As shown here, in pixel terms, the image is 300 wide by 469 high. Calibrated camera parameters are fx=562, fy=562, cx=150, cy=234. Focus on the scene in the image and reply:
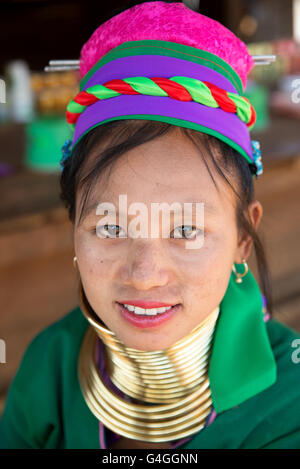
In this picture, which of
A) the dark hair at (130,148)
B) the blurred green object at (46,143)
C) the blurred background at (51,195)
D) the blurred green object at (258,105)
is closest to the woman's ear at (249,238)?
the dark hair at (130,148)

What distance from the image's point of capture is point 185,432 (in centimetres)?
115

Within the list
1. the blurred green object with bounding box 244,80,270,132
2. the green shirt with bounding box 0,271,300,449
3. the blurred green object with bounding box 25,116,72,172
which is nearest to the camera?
the green shirt with bounding box 0,271,300,449

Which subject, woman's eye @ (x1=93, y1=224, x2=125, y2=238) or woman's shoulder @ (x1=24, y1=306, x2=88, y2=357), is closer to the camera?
woman's eye @ (x1=93, y1=224, x2=125, y2=238)

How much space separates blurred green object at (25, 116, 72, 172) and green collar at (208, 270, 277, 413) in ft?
5.72

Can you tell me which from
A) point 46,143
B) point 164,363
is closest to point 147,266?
point 164,363

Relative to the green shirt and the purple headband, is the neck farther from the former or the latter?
the purple headband

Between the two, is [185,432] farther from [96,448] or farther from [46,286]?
[46,286]

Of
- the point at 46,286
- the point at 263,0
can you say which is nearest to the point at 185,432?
the point at 46,286

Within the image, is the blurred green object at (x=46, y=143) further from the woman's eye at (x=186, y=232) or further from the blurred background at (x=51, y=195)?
the woman's eye at (x=186, y=232)

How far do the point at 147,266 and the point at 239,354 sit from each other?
35cm

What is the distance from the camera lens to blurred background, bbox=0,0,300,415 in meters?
2.35

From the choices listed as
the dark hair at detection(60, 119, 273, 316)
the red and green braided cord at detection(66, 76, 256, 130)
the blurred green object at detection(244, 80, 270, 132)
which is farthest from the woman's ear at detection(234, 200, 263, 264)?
the blurred green object at detection(244, 80, 270, 132)

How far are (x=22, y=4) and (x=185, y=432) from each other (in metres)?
6.10

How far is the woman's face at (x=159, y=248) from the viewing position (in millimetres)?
974
